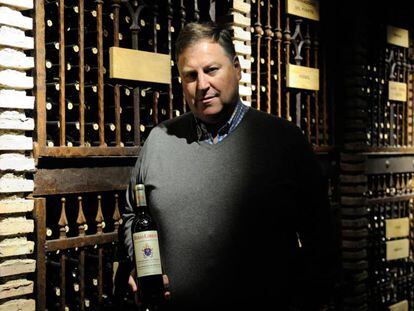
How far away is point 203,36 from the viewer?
8.46 feet

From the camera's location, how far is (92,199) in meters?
3.58

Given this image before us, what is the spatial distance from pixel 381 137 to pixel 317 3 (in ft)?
5.17

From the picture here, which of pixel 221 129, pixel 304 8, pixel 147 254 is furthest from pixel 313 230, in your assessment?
pixel 304 8

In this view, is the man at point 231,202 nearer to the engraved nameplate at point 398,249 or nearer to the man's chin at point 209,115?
the man's chin at point 209,115

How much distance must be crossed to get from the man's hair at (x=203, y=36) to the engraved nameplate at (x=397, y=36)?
3680 millimetres

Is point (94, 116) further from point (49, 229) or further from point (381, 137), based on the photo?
point (381, 137)

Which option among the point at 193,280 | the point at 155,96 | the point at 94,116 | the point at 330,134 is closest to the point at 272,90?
the point at 330,134

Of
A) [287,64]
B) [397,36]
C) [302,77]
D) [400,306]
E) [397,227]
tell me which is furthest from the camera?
[397,36]

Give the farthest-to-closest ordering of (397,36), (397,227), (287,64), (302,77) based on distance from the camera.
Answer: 1. (397,36)
2. (397,227)
3. (302,77)
4. (287,64)

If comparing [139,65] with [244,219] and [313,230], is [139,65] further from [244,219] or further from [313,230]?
[313,230]

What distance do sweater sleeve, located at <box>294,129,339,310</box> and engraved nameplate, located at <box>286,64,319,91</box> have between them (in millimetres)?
2219

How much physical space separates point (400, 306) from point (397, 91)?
7.10ft

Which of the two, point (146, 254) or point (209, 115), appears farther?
point (209, 115)

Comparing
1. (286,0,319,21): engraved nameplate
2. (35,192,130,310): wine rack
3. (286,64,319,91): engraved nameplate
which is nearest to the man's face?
(35,192,130,310): wine rack
